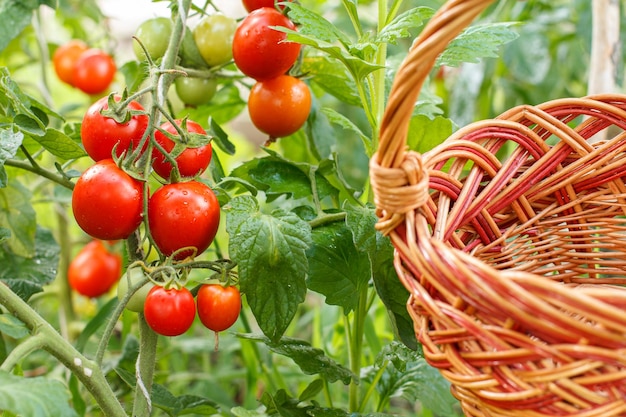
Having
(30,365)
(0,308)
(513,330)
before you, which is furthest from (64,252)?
(513,330)

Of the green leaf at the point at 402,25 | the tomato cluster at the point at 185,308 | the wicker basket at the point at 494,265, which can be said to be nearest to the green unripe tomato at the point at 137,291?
the tomato cluster at the point at 185,308

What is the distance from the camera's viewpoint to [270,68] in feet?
2.41

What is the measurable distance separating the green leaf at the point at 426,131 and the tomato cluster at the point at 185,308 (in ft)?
0.99

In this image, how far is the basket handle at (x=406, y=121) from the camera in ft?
1.62

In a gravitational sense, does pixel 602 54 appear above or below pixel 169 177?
above

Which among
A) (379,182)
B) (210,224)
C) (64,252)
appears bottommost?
(64,252)

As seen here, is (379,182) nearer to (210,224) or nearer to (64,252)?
(210,224)

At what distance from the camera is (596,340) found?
18.0 inches

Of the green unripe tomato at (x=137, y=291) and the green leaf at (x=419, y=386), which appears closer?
the green unripe tomato at (x=137, y=291)

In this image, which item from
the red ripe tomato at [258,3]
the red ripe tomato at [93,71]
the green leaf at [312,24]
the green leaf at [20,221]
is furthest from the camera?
the red ripe tomato at [93,71]

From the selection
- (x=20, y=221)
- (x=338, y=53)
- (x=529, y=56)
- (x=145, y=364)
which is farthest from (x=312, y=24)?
(x=529, y=56)

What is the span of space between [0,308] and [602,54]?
93cm

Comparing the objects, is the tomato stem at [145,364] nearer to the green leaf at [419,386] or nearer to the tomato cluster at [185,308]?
the tomato cluster at [185,308]

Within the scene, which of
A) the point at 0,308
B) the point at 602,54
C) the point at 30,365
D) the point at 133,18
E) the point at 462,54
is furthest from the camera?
the point at 133,18
